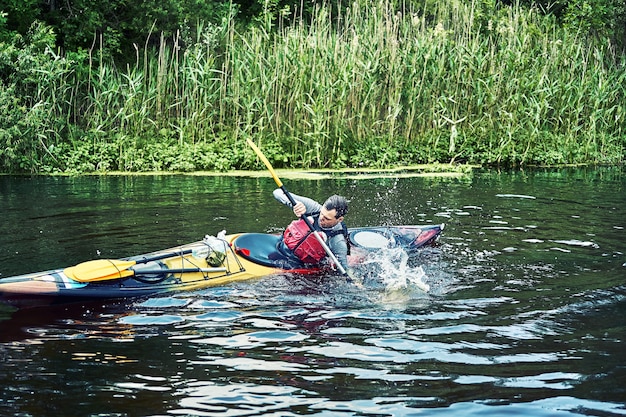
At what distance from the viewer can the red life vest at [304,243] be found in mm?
7191

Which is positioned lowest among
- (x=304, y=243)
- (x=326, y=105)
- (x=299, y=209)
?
(x=304, y=243)

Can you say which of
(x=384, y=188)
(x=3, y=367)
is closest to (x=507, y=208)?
(x=384, y=188)

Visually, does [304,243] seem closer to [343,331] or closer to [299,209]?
[299,209]

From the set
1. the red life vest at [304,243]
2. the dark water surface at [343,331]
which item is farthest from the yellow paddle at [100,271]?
the red life vest at [304,243]

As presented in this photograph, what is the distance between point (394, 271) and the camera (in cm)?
730

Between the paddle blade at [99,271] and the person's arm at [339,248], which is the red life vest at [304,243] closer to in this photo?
the person's arm at [339,248]

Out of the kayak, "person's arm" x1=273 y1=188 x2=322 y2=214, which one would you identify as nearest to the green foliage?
"person's arm" x1=273 y1=188 x2=322 y2=214

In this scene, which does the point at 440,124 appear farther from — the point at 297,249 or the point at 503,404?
the point at 503,404

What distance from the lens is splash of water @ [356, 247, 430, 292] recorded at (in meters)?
6.87

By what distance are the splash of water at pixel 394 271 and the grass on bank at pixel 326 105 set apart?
634 centimetres

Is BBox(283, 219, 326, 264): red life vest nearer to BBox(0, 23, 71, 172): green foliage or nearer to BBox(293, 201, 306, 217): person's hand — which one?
BBox(293, 201, 306, 217): person's hand

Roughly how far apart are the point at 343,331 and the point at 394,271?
1845mm

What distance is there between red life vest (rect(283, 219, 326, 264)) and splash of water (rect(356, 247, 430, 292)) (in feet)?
1.66

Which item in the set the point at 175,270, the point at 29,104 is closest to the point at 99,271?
the point at 175,270
